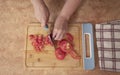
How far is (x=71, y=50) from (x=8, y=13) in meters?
0.33

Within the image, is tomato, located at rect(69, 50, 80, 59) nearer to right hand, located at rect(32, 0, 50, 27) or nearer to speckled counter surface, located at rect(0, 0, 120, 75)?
speckled counter surface, located at rect(0, 0, 120, 75)

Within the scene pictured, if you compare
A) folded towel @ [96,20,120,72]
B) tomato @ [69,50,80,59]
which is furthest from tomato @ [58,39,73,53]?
folded towel @ [96,20,120,72]

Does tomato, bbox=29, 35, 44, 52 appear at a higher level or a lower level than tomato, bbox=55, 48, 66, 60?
higher

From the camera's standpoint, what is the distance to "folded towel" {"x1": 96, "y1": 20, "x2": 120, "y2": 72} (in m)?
0.88

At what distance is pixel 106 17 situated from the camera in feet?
3.05

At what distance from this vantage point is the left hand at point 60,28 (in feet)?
2.79

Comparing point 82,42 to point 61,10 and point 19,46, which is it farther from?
point 19,46

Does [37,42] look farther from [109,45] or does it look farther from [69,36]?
A: [109,45]

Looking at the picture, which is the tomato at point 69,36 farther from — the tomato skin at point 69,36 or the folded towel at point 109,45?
the folded towel at point 109,45

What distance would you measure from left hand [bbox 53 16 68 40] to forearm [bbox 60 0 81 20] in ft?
0.05

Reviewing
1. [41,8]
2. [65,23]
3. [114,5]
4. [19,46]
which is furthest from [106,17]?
[19,46]

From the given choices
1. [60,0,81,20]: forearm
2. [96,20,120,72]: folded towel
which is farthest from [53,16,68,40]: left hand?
[96,20,120,72]: folded towel

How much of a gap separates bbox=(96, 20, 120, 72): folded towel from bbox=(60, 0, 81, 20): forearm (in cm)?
13

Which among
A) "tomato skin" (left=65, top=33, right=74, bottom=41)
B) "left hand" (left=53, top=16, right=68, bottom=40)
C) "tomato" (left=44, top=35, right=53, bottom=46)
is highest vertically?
"left hand" (left=53, top=16, right=68, bottom=40)
